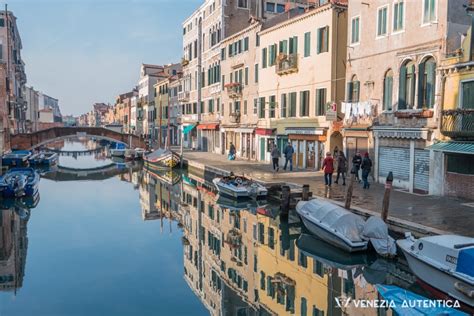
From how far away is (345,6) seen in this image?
23875 mm

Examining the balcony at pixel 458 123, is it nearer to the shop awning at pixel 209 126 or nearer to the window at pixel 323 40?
the window at pixel 323 40

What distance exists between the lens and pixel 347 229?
1255 centimetres

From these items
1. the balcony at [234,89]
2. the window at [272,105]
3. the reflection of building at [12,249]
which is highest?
the balcony at [234,89]

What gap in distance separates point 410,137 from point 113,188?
19.7 metres

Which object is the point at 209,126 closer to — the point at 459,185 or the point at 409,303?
the point at 459,185

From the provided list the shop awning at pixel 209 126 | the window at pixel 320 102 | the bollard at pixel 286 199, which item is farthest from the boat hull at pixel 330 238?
the shop awning at pixel 209 126

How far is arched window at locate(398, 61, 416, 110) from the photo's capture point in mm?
18453

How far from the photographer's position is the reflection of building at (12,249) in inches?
456

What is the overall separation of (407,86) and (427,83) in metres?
1.21

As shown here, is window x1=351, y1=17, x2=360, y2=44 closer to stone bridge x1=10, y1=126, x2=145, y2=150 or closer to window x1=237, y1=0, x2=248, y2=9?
window x1=237, y1=0, x2=248, y2=9

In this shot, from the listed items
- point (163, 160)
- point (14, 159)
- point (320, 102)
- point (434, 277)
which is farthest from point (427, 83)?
point (14, 159)

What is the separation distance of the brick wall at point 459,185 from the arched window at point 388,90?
180 inches

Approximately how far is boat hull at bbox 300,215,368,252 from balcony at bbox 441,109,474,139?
6.27 m

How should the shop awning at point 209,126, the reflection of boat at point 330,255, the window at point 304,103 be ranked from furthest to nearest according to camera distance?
the shop awning at point 209,126 → the window at point 304,103 → the reflection of boat at point 330,255
